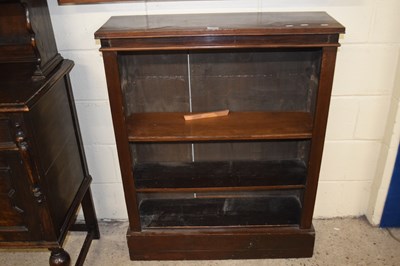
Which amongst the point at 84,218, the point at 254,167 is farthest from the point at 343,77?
the point at 84,218

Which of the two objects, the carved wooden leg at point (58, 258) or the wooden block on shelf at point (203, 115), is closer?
the carved wooden leg at point (58, 258)

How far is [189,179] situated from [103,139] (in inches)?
19.2

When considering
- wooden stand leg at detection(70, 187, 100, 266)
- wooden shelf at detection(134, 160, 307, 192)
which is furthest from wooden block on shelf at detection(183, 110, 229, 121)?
wooden stand leg at detection(70, 187, 100, 266)

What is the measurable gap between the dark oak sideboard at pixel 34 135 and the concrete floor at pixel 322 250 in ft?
1.41

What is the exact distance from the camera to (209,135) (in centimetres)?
152

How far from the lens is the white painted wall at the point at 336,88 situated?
61.4 inches

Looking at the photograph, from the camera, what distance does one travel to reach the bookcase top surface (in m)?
1.30

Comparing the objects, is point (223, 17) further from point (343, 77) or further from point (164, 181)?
point (164, 181)

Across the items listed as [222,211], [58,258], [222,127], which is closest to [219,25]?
[222,127]

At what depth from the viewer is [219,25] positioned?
53.7 inches

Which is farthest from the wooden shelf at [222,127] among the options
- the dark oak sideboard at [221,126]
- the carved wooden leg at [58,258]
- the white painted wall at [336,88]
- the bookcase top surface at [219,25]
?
the carved wooden leg at [58,258]

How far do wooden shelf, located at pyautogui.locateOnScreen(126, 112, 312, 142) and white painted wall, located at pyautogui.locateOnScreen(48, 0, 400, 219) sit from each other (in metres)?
0.24

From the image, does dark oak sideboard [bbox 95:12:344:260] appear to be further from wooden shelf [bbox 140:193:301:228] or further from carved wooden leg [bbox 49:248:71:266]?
carved wooden leg [bbox 49:248:71:266]

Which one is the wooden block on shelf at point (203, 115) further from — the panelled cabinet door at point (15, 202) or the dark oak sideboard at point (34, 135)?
the panelled cabinet door at point (15, 202)
